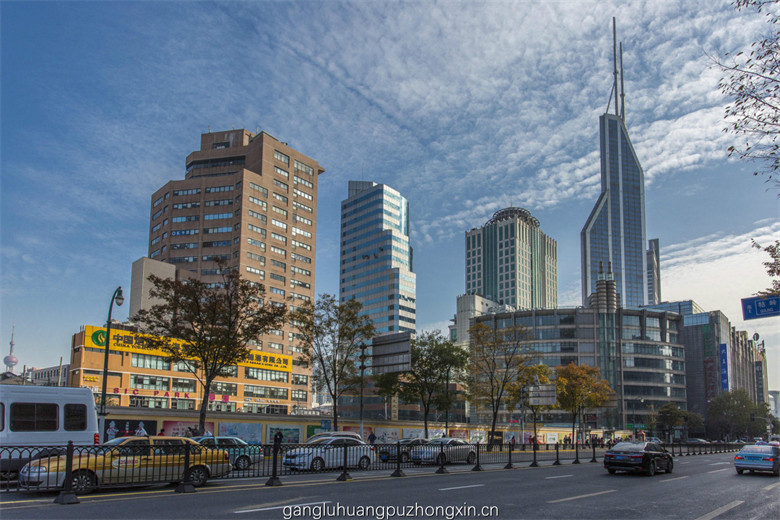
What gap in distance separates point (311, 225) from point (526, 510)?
10265cm

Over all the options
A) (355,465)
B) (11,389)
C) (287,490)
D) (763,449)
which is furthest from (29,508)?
(763,449)

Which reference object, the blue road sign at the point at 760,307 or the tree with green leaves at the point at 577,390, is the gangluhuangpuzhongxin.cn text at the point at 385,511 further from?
the tree with green leaves at the point at 577,390

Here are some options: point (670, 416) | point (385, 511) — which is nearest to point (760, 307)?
point (385, 511)

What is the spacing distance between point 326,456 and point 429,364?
122 ft

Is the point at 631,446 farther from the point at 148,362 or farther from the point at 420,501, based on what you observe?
the point at 148,362

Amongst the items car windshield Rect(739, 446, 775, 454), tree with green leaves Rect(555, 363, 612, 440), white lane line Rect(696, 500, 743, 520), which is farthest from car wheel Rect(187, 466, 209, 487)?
tree with green leaves Rect(555, 363, 612, 440)

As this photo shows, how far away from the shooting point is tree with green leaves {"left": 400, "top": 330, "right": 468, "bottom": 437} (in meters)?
59.8

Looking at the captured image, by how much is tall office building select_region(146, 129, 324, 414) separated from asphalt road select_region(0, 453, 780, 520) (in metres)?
81.3

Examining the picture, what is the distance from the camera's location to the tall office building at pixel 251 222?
328 ft

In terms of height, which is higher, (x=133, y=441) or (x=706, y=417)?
(x=133, y=441)

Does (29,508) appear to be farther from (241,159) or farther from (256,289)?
(241,159)

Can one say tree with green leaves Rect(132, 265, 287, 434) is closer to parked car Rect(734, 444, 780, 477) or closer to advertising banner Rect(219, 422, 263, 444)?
advertising banner Rect(219, 422, 263, 444)

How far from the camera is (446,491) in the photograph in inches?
617

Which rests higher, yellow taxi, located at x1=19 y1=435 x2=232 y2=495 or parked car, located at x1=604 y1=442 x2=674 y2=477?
yellow taxi, located at x1=19 y1=435 x2=232 y2=495
